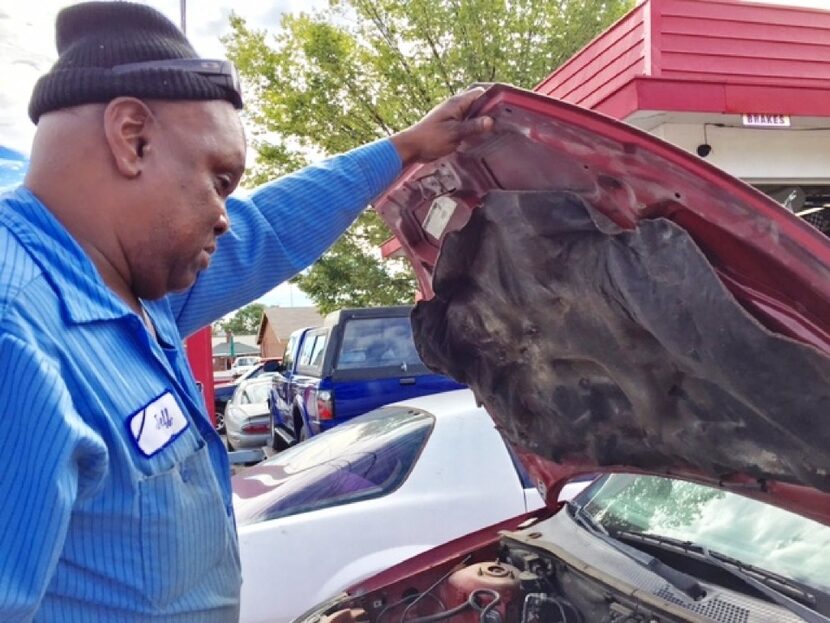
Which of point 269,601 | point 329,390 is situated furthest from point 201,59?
point 329,390

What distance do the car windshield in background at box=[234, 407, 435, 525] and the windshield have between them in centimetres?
104

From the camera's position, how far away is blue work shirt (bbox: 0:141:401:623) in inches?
37.1

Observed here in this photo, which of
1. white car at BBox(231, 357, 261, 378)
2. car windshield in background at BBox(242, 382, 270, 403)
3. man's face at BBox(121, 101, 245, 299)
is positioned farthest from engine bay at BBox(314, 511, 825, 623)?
white car at BBox(231, 357, 261, 378)

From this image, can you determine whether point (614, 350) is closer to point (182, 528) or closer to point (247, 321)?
point (182, 528)

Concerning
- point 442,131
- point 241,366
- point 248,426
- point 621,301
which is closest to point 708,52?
point 442,131

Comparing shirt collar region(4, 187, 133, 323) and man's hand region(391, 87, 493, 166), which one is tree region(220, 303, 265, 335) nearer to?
man's hand region(391, 87, 493, 166)

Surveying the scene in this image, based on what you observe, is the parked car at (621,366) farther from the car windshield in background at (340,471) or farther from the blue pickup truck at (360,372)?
the blue pickup truck at (360,372)

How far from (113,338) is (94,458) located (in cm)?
24

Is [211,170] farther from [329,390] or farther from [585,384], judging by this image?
[329,390]

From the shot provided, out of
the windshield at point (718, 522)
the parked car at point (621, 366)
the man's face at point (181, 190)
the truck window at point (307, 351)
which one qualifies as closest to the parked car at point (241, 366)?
the truck window at point (307, 351)

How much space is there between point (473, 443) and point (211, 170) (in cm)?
238

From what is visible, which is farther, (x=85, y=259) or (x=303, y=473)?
(x=303, y=473)

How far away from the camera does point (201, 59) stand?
52.6 inches

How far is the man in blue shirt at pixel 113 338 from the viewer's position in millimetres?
955
